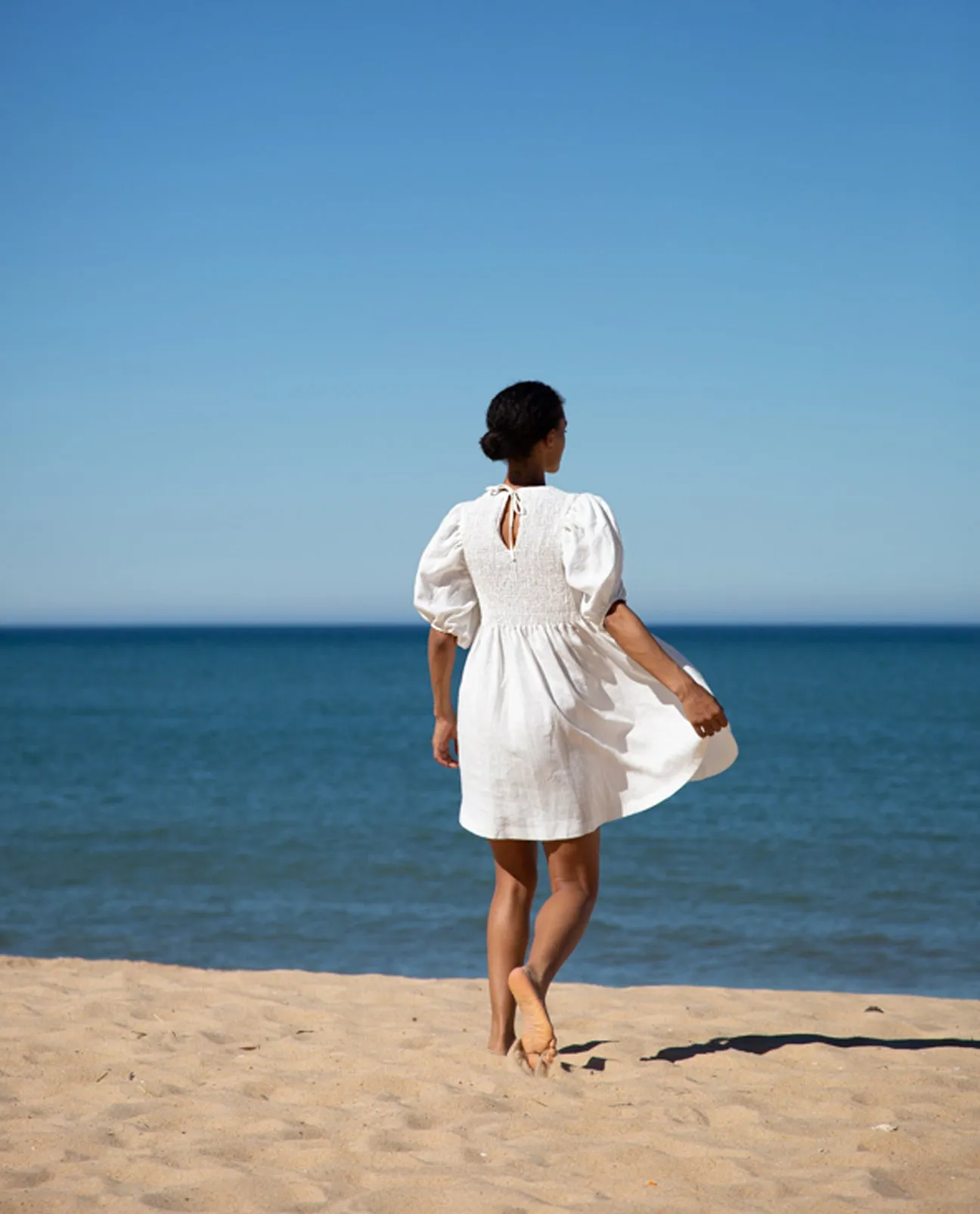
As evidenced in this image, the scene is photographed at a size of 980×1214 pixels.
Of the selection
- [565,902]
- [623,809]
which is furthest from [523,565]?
[565,902]

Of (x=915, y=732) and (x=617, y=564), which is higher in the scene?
(x=617, y=564)

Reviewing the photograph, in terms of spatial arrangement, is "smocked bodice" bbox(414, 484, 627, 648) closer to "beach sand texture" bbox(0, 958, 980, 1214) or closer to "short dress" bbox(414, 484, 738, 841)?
"short dress" bbox(414, 484, 738, 841)

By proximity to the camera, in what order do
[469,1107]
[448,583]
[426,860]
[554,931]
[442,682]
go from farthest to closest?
[426,860]
[442,682]
[448,583]
[554,931]
[469,1107]

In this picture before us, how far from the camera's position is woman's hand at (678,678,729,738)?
11.6ft

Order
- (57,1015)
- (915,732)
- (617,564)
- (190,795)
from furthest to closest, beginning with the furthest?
(915,732)
(190,795)
(57,1015)
(617,564)

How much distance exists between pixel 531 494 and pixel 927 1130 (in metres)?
2.07

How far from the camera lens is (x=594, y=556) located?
11.9 ft

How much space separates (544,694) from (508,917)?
2.44ft

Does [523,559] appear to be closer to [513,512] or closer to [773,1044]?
[513,512]

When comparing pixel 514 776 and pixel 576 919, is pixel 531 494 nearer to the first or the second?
pixel 514 776

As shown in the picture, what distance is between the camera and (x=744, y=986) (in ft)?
23.1

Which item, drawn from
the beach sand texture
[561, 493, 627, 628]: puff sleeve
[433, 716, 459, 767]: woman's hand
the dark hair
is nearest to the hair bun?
the dark hair

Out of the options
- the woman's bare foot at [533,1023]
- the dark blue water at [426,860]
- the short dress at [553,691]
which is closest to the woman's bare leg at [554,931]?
the woman's bare foot at [533,1023]

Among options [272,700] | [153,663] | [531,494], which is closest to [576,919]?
[531,494]
